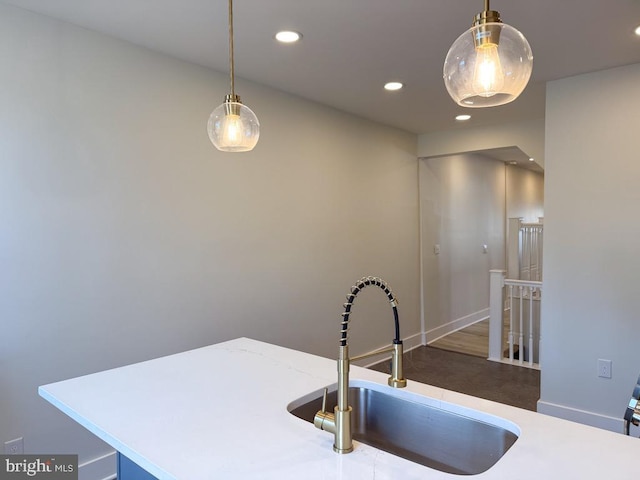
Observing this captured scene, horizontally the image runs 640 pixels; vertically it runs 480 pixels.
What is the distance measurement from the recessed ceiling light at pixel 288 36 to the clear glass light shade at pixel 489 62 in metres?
1.45

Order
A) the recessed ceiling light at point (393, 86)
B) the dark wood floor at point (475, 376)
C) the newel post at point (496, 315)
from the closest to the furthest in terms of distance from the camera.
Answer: the recessed ceiling light at point (393, 86) → the dark wood floor at point (475, 376) → the newel post at point (496, 315)

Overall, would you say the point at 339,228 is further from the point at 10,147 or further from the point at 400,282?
the point at 10,147

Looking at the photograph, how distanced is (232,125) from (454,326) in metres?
4.87

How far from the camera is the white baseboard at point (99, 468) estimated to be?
89.9 inches

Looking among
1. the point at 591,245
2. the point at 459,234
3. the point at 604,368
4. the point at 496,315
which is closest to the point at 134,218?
the point at 591,245

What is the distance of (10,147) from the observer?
2021 millimetres

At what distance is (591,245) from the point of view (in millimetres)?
3033

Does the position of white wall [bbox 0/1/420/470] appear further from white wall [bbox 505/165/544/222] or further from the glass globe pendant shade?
white wall [bbox 505/165/544/222]

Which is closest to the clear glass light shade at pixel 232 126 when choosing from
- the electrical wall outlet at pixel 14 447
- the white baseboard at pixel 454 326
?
the electrical wall outlet at pixel 14 447

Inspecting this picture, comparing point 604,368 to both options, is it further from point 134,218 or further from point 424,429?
point 134,218

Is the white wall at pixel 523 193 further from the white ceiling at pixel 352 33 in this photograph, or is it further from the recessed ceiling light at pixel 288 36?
the recessed ceiling light at pixel 288 36

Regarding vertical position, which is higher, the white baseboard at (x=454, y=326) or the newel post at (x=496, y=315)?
the newel post at (x=496, y=315)

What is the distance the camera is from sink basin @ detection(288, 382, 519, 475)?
126 centimetres

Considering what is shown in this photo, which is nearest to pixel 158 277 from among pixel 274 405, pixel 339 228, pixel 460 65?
pixel 274 405
